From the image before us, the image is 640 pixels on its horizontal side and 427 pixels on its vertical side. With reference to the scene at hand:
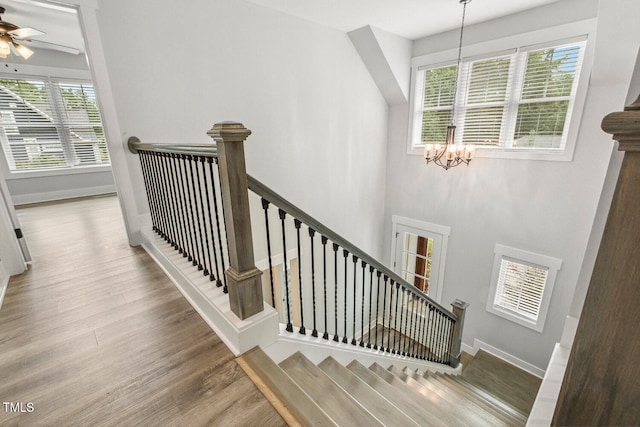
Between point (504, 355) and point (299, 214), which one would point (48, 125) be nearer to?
point (299, 214)

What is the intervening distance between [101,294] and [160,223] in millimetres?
819

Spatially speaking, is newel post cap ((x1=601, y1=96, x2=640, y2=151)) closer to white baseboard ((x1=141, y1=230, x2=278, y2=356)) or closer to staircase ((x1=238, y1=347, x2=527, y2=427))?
staircase ((x1=238, y1=347, x2=527, y2=427))

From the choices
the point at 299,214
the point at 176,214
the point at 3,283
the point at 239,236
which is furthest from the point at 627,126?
the point at 3,283

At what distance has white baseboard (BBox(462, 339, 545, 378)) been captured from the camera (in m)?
4.18

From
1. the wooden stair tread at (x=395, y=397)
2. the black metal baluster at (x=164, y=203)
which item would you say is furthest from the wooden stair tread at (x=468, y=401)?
the black metal baluster at (x=164, y=203)

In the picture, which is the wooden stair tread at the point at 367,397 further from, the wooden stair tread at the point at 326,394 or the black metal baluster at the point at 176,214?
the black metal baluster at the point at 176,214

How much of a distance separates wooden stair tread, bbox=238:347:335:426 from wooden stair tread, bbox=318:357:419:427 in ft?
1.85

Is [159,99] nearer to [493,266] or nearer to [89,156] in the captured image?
[89,156]

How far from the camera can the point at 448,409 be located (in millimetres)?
2611

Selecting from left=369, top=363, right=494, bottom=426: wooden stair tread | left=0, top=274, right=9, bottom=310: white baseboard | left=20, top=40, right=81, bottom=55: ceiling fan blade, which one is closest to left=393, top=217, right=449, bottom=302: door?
left=369, top=363, right=494, bottom=426: wooden stair tread

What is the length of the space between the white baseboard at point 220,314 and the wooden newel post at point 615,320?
127 cm

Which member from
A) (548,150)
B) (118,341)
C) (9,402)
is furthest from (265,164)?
(548,150)

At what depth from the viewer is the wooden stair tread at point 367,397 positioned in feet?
5.44

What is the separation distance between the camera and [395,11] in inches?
132
